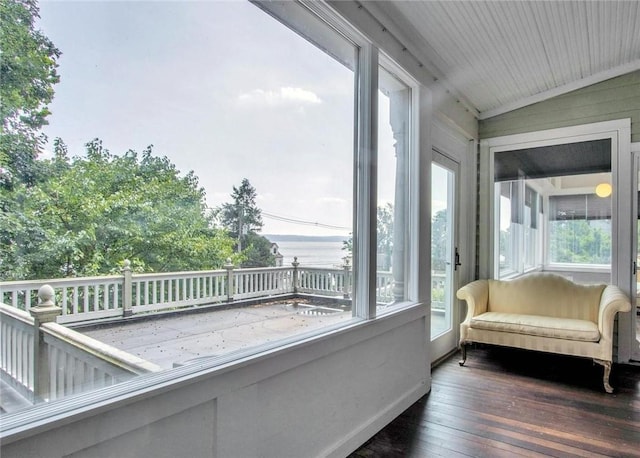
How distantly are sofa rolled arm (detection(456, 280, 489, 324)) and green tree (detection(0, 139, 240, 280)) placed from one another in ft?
9.46

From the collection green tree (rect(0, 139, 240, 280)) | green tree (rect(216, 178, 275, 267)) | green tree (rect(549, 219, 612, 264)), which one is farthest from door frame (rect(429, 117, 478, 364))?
green tree (rect(0, 139, 240, 280))

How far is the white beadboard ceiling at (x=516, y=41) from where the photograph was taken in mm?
2492

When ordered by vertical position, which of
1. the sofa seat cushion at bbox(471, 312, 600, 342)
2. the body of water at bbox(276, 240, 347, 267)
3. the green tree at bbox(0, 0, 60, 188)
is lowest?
the sofa seat cushion at bbox(471, 312, 600, 342)

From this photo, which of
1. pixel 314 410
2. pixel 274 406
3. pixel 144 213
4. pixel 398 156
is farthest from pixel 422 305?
pixel 144 213

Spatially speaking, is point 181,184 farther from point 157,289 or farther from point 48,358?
point 48,358

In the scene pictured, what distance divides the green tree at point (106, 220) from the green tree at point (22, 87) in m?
0.05

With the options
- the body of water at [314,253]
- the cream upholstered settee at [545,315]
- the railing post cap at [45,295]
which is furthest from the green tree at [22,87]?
the cream upholstered settee at [545,315]

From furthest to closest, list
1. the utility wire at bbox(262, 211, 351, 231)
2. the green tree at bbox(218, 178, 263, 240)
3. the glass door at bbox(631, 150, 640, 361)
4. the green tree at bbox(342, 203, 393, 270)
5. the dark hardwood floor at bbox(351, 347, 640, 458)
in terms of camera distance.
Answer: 1. the glass door at bbox(631, 150, 640, 361)
2. the green tree at bbox(342, 203, 393, 270)
3. the dark hardwood floor at bbox(351, 347, 640, 458)
4. the utility wire at bbox(262, 211, 351, 231)
5. the green tree at bbox(218, 178, 263, 240)

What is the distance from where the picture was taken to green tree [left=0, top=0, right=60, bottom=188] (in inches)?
39.5

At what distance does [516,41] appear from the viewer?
293 cm

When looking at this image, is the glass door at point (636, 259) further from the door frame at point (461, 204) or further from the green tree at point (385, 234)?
the green tree at point (385, 234)

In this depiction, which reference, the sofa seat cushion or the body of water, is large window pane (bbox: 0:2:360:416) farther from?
the sofa seat cushion

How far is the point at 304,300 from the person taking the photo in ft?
6.52

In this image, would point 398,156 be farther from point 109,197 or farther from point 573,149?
point 573,149
